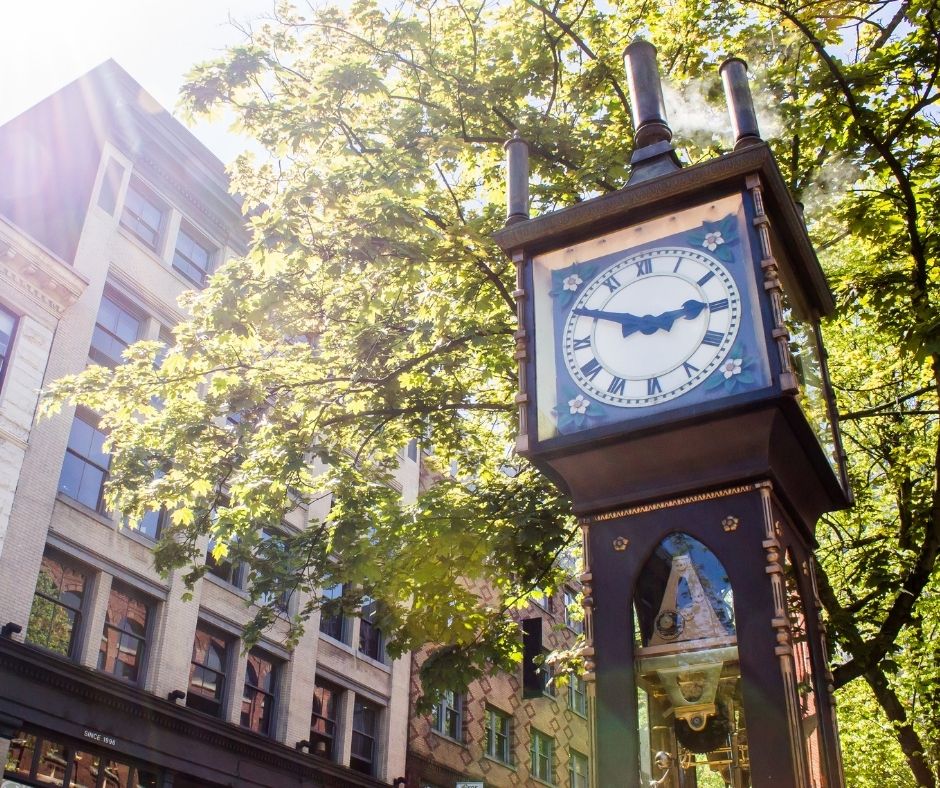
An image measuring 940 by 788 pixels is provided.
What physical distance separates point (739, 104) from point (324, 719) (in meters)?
20.7

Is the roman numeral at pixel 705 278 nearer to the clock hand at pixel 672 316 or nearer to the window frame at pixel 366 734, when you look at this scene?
the clock hand at pixel 672 316

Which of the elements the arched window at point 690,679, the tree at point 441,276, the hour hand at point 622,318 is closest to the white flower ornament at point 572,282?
the hour hand at point 622,318

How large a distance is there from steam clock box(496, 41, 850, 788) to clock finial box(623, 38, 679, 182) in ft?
0.05

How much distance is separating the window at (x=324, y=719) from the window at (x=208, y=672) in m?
2.82

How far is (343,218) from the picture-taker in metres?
9.84

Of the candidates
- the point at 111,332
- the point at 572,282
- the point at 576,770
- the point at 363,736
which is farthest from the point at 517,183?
the point at 576,770

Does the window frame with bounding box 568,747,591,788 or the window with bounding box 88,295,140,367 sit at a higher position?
the window with bounding box 88,295,140,367

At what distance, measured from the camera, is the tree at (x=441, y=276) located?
9.75 metres

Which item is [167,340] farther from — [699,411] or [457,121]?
[699,411]

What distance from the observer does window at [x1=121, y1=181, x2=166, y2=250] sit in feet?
71.4

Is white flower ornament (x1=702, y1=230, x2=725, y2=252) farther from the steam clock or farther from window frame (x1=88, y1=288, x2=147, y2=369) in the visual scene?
window frame (x1=88, y1=288, x2=147, y2=369)

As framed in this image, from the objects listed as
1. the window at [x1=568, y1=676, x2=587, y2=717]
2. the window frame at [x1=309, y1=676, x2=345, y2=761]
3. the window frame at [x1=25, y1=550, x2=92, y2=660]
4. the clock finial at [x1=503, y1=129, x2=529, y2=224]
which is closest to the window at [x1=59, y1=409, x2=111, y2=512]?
the window frame at [x1=25, y1=550, x2=92, y2=660]

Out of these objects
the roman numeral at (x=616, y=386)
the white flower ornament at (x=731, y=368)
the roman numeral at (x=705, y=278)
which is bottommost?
the white flower ornament at (x=731, y=368)

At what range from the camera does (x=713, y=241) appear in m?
4.33
